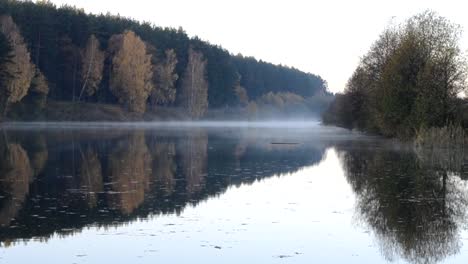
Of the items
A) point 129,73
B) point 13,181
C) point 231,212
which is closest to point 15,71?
point 129,73

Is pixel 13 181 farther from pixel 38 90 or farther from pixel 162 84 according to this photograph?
pixel 162 84

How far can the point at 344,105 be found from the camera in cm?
7269

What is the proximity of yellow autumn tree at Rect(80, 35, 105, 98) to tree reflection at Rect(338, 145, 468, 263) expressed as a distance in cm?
7361

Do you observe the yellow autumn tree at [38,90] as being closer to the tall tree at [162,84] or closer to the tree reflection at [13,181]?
the tall tree at [162,84]

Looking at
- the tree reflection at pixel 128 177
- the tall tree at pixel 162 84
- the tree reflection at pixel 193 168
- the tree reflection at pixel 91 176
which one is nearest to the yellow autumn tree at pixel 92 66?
the tall tree at pixel 162 84

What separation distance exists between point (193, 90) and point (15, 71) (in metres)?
44.9

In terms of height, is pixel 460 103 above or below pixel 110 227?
above

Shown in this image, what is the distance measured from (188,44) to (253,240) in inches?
5056

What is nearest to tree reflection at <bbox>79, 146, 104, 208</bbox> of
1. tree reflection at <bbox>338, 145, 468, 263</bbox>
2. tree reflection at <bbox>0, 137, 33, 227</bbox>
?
tree reflection at <bbox>0, 137, 33, 227</bbox>

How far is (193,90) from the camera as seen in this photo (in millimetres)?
119938

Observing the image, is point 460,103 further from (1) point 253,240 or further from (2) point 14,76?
(2) point 14,76

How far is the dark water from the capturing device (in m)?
12.1

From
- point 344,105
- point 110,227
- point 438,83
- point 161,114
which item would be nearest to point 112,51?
point 161,114

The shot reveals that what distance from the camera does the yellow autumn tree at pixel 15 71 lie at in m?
77.1
